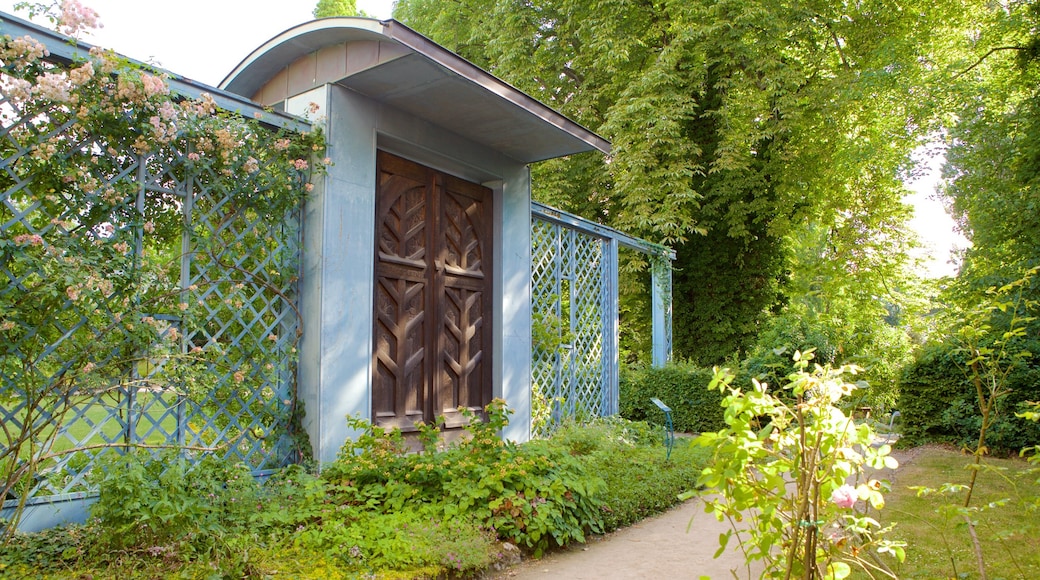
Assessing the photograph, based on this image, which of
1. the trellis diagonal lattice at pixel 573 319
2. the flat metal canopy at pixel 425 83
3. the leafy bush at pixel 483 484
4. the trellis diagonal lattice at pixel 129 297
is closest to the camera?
the trellis diagonal lattice at pixel 129 297

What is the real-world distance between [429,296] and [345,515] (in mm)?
2539

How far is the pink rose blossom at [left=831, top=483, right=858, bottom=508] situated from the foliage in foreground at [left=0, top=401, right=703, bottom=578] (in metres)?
2.13

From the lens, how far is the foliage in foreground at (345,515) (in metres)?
3.14

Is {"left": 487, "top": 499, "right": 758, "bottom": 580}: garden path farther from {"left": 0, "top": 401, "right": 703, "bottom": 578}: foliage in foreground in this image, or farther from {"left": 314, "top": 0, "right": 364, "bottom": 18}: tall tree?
{"left": 314, "top": 0, "right": 364, "bottom": 18}: tall tree

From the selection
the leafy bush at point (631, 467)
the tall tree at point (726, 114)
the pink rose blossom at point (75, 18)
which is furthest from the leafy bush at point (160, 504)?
the tall tree at point (726, 114)

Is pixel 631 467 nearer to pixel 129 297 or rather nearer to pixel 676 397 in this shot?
pixel 129 297

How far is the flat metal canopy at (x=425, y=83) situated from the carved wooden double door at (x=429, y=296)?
0.58 metres

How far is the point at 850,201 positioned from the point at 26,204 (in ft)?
49.9

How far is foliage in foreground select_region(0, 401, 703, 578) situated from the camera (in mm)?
3143

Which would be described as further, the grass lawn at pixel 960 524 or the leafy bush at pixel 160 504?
the grass lawn at pixel 960 524

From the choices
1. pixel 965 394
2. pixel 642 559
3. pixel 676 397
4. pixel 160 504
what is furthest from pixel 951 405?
pixel 160 504

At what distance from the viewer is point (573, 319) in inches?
342

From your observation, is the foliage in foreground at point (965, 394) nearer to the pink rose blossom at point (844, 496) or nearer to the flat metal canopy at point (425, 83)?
the flat metal canopy at point (425, 83)

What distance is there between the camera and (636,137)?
1216 cm
